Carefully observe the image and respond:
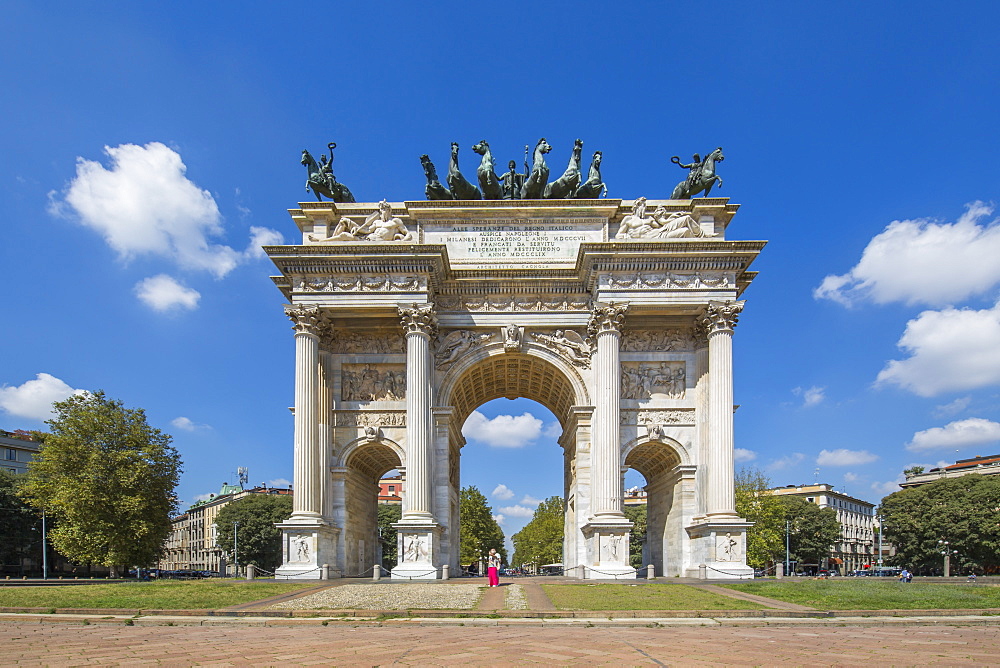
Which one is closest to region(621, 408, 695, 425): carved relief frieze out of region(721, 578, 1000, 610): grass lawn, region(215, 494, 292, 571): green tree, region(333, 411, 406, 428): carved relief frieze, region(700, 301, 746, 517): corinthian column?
region(700, 301, 746, 517): corinthian column

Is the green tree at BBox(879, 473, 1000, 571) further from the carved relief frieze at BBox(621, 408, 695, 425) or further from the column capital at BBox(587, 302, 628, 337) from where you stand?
the column capital at BBox(587, 302, 628, 337)

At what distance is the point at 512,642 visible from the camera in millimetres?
12516

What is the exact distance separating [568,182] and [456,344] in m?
10.2

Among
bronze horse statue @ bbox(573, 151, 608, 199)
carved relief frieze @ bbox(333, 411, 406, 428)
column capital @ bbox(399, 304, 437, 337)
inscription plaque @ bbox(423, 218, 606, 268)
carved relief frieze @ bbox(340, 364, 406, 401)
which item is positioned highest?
bronze horse statue @ bbox(573, 151, 608, 199)

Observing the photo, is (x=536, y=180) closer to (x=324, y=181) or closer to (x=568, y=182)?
(x=568, y=182)

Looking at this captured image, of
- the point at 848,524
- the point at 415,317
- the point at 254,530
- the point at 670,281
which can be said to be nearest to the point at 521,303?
the point at 415,317

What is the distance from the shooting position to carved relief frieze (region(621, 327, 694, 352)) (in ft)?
124

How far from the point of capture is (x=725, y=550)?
3300 cm

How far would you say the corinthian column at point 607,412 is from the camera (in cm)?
3462

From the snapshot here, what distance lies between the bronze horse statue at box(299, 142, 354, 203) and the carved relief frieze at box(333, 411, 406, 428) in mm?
10975

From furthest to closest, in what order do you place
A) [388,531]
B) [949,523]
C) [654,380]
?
[388,531], [949,523], [654,380]

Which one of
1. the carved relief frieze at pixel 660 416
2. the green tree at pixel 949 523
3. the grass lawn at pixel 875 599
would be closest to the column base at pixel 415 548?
the carved relief frieze at pixel 660 416

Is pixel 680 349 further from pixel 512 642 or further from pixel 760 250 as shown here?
pixel 512 642

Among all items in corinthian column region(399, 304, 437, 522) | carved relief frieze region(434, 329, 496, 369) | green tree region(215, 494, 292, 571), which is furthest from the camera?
green tree region(215, 494, 292, 571)
